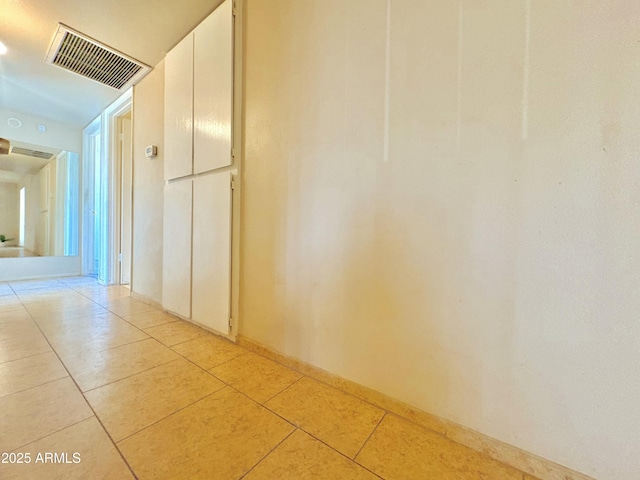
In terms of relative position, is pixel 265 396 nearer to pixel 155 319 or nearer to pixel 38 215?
pixel 155 319

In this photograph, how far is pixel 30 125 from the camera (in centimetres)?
354

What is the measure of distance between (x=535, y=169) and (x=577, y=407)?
2.63 ft

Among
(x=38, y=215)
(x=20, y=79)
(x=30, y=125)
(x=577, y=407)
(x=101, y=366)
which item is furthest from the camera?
(x=38, y=215)

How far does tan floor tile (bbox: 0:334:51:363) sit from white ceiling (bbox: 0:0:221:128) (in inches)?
98.5

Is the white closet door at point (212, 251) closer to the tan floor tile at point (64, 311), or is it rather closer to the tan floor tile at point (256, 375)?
the tan floor tile at point (256, 375)

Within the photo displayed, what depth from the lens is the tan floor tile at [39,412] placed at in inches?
35.0

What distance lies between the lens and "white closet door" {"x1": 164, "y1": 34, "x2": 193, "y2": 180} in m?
1.98

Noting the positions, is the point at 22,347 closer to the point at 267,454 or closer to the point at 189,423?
the point at 189,423

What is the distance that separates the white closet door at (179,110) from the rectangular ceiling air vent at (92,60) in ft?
1.73

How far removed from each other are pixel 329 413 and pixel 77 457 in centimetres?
92

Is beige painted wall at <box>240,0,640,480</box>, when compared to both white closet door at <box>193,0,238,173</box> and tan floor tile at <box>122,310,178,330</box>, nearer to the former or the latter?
white closet door at <box>193,0,238,173</box>

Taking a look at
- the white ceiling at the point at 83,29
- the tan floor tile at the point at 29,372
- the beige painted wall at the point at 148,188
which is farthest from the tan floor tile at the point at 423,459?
the white ceiling at the point at 83,29

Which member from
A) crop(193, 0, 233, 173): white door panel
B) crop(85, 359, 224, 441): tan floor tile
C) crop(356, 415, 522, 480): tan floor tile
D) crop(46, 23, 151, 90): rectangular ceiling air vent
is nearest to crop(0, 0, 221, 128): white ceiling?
crop(46, 23, 151, 90): rectangular ceiling air vent

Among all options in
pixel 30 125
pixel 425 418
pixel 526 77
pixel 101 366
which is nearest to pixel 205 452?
pixel 425 418
